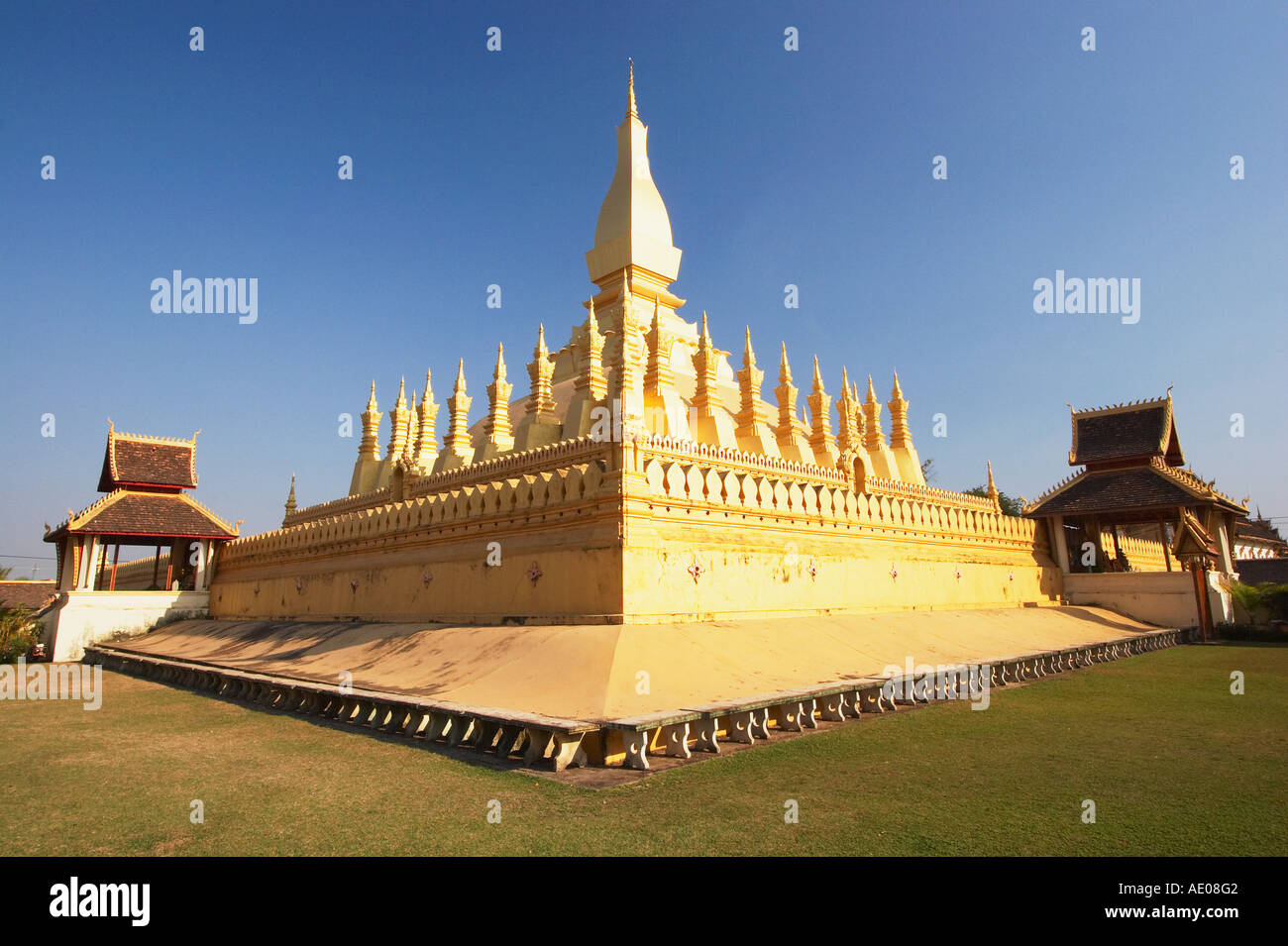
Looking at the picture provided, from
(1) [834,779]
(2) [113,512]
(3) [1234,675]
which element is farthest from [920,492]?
(2) [113,512]

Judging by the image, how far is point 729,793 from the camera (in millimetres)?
6195

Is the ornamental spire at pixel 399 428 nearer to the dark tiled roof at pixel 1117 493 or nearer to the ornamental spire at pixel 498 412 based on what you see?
the ornamental spire at pixel 498 412

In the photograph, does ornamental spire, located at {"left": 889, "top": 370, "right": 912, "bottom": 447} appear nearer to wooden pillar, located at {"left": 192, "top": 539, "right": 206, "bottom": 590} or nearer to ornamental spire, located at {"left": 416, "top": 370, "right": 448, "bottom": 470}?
ornamental spire, located at {"left": 416, "top": 370, "right": 448, "bottom": 470}

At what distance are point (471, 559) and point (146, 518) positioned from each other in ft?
56.4

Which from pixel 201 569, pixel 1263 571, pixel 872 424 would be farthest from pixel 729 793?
pixel 1263 571

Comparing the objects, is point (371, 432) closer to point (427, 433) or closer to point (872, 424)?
point (427, 433)

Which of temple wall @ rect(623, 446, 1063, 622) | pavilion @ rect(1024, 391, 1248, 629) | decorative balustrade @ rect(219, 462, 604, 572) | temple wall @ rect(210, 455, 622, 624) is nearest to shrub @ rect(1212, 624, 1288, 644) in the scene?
→ pavilion @ rect(1024, 391, 1248, 629)

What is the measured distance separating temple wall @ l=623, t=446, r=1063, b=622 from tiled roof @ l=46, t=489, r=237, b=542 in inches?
788

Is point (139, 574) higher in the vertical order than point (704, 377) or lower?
lower

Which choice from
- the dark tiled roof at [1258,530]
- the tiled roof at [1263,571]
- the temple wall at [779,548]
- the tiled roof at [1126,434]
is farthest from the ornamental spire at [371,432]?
the dark tiled roof at [1258,530]

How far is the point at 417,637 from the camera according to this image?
529 inches

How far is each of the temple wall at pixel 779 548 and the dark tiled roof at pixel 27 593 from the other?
38.3m
